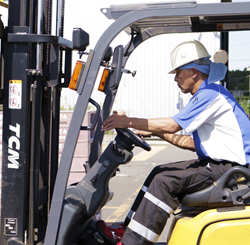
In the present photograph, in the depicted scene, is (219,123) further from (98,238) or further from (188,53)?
(98,238)

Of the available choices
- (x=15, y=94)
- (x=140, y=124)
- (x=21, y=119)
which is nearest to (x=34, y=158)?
(x=21, y=119)

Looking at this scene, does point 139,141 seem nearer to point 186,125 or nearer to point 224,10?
point 186,125

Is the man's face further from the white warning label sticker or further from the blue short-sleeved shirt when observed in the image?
the white warning label sticker

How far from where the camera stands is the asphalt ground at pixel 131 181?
16.9ft

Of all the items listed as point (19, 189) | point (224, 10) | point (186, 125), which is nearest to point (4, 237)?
point (19, 189)

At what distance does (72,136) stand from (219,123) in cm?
112

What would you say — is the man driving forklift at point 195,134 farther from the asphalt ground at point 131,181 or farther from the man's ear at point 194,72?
the asphalt ground at point 131,181

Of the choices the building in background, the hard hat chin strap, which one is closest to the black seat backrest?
the hard hat chin strap

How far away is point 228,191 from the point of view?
8.19 ft

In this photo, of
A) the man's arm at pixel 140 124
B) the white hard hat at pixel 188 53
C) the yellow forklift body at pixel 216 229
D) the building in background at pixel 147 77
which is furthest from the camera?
the building in background at pixel 147 77

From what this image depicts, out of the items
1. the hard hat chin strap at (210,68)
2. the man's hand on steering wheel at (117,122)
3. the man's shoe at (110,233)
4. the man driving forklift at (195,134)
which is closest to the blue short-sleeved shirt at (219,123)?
the man driving forklift at (195,134)

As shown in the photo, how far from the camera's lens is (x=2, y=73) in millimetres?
2766

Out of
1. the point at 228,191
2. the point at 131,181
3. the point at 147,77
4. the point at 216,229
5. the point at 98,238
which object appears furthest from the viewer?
the point at 147,77

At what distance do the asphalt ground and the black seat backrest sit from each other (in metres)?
1.03
